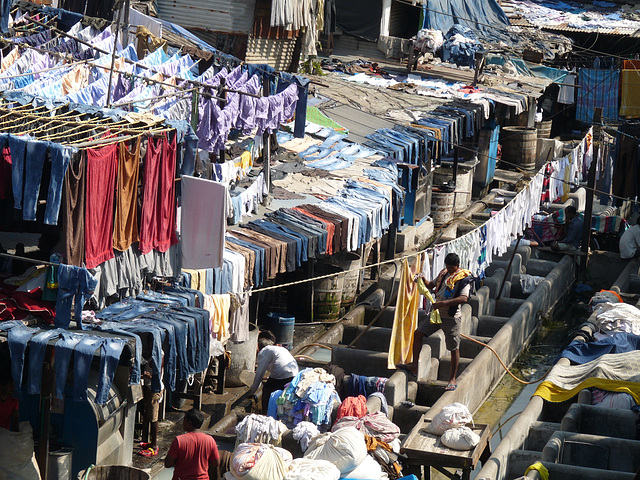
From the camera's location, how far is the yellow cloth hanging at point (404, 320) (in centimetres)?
1340

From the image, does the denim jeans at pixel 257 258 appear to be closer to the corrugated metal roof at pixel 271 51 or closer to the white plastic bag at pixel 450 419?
the white plastic bag at pixel 450 419

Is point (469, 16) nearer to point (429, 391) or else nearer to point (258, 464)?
point (429, 391)

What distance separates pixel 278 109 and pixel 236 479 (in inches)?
310

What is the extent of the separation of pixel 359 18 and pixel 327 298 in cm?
1383

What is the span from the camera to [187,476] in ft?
29.8

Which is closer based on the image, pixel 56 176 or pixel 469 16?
pixel 56 176

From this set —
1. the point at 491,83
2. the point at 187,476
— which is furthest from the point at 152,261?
the point at 491,83

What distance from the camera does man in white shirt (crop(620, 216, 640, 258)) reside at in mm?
20547

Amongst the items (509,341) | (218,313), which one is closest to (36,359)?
(218,313)

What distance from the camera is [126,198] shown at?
10.6m

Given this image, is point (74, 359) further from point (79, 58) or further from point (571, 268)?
point (571, 268)

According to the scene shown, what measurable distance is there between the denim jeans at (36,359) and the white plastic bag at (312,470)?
8.78ft

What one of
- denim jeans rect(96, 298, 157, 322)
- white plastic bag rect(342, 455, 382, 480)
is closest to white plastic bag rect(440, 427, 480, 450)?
white plastic bag rect(342, 455, 382, 480)

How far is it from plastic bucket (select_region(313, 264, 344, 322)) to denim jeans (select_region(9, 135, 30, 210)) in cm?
800
